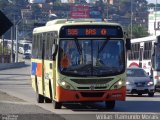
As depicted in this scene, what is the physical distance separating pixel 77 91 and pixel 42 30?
14.9ft

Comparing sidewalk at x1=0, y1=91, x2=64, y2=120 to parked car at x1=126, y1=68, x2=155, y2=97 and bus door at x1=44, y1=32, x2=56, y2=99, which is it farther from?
parked car at x1=126, y1=68, x2=155, y2=97

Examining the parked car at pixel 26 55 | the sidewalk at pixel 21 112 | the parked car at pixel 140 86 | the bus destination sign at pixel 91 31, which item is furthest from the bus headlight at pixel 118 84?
the parked car at pixel 26 55

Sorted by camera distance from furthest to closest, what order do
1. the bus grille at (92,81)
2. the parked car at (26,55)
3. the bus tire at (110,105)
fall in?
the parked car at (26,55), the bus tire at (110,105), the bus grille at (92,81)

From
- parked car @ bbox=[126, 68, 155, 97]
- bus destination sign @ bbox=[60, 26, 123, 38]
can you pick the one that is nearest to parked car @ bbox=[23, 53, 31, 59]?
parked car @ bbox=[126, 68, 155, 97]

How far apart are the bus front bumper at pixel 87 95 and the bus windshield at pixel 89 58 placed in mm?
562

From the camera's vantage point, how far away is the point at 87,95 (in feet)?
77.2

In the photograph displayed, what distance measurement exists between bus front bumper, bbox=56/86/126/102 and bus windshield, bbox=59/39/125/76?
562 mm

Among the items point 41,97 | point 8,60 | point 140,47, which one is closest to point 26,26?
point 8,60

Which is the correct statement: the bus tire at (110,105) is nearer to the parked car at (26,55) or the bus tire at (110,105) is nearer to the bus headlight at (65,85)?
the bus headlight at (65,85)

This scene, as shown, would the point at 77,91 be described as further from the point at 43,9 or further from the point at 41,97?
the point at 43,9

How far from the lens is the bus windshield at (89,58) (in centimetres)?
2359

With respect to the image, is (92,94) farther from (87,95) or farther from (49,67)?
(49,67)

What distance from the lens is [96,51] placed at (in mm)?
23828

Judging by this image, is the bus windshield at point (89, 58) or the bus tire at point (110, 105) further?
the bus tire at point (110, 105)
